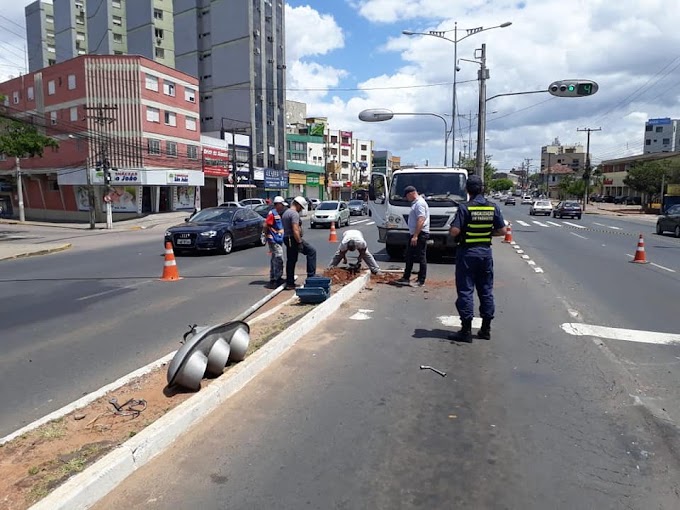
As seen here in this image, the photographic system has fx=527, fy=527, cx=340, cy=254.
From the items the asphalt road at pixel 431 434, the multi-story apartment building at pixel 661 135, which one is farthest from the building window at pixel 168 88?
the multi-story apartment building at pixel 661 135

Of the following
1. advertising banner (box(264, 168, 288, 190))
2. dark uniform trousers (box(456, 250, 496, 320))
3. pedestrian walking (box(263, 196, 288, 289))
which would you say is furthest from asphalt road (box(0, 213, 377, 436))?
advertising banner (box(264, 168, 288, 190))

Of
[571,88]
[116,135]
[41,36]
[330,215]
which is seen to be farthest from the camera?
[41,36]

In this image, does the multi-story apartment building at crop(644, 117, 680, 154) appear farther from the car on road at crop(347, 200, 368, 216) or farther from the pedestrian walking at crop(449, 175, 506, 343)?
the pedestrian walking at crop(449, 175, 506, 343)

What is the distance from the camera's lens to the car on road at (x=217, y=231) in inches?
590

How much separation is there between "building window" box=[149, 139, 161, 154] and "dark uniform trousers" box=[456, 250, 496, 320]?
39487mm

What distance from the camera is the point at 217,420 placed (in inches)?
159

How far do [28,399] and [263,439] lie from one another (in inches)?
94.2

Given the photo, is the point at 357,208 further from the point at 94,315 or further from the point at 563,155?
the point at 563,155

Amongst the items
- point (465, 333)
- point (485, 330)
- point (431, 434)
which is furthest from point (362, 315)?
point (431, 434)

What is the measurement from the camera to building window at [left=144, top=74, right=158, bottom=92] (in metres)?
41.3

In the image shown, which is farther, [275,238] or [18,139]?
[18,139]

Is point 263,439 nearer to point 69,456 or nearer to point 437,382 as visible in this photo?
point 69,456

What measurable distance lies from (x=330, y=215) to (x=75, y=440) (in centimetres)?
2501

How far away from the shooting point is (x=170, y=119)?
44219 millimetres
